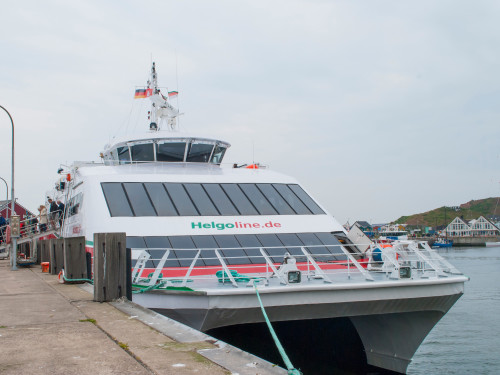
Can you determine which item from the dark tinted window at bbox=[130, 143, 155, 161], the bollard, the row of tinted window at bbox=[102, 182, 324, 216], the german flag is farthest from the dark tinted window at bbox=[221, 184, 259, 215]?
the german flag

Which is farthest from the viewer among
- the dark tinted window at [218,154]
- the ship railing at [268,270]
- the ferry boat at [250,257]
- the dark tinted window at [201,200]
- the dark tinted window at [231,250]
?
the dark tinted window at [218,154]

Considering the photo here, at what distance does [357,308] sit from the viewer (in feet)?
27.5

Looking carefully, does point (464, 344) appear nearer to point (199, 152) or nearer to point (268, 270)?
point (199, 152)

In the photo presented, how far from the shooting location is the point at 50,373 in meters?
3.89

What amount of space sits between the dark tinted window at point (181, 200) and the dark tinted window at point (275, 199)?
1856 millimetres

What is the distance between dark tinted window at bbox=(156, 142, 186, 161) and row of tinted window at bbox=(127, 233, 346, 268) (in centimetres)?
454

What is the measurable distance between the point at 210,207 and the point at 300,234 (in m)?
1.99

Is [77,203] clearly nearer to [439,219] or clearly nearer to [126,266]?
[126,266]

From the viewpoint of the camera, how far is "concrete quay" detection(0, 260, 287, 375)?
3943 mm

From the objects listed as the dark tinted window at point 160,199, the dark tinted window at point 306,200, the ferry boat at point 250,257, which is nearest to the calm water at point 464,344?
the ferry boat at point 250,257

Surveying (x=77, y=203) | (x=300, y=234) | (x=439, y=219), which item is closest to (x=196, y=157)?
(x=77, y=203)

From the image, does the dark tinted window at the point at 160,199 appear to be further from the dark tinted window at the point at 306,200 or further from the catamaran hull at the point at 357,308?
the dark tinted window at the point at 306,200

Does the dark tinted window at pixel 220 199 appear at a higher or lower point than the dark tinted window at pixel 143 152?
lower

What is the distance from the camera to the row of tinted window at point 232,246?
32.2 ft
